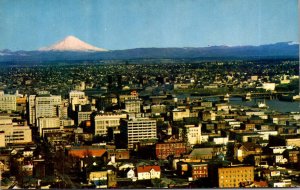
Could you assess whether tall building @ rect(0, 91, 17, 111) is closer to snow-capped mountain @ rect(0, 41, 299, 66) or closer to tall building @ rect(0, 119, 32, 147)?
tall building @ rect(0, 119, 32, 147)

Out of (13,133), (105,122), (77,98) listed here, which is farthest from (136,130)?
(13,133)

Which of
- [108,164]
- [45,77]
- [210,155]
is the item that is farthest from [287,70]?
[45,77]

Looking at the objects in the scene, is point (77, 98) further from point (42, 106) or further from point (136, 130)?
point (136, 130)

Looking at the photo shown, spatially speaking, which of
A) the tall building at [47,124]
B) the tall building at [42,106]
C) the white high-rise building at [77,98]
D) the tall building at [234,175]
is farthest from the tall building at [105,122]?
the tall building at [234,175]

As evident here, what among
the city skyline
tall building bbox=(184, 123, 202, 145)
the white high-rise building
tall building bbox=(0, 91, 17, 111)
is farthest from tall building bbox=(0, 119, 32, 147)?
tall building bbox=(184, 123, 202, 145)

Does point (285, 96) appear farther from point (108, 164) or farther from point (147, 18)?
point (108, 164)

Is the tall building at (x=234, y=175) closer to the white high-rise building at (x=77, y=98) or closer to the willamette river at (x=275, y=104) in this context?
the willamette river at (x=275, y=104)
